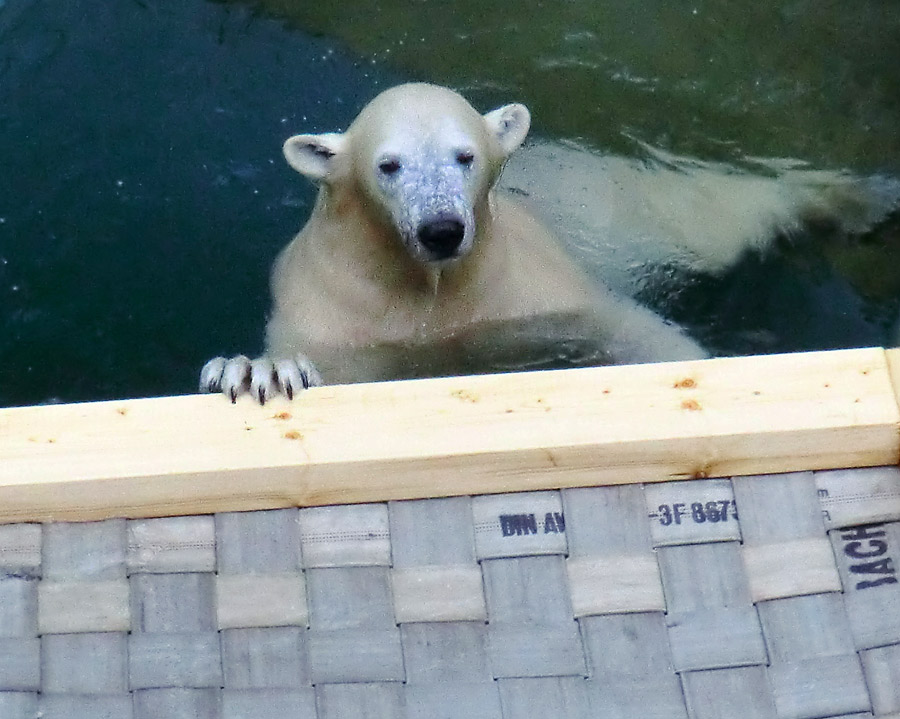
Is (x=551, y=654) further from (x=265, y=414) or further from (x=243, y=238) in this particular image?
(x=243, y=238)

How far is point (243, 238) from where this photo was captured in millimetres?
4371

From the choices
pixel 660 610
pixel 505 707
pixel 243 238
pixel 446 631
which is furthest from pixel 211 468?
pixel 243 238

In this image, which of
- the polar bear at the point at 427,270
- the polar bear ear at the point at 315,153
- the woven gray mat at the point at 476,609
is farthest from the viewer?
the polar bear ear at the point at 315,153

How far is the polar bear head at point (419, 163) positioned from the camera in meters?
2.93

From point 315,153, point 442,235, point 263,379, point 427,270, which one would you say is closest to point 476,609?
point 263,379

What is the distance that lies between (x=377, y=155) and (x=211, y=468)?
3.58 ft

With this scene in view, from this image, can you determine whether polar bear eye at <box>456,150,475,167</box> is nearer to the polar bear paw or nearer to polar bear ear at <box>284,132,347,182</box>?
polar bear ear at <box>284,132,347,182</box>

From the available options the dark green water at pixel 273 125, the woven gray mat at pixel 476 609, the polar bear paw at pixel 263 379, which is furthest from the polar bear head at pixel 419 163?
the dark green water at pixel 273 125

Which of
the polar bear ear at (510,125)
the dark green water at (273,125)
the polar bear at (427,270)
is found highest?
the dark green water at (273,125)

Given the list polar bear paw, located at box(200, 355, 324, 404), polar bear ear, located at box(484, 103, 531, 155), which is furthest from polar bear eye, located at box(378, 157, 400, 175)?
polar bear paw, located at box(200, 355, 324, 404)

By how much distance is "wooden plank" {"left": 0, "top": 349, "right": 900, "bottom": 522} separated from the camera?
90.5 inches

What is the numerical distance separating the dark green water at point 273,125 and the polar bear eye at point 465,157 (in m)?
1.32

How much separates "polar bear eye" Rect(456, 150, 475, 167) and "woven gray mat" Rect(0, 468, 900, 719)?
40.6 inches

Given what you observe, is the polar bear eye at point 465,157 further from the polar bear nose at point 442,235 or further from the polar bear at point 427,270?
the polar bear nose at point 442,235
